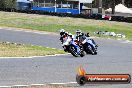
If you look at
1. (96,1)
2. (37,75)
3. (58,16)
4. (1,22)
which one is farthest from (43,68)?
(96,1)

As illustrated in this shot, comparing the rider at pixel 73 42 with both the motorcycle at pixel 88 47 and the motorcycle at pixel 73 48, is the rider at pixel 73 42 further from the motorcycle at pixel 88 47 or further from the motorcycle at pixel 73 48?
the motorcycle at pixel 88 47

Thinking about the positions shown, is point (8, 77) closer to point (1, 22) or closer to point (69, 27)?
point (69, 27)

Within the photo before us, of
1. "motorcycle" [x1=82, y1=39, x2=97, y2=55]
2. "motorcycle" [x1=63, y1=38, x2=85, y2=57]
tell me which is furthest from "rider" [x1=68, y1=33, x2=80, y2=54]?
"motorcycle" [x1=82, y1=39, x2=97, y2=55]

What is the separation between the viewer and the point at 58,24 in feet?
150

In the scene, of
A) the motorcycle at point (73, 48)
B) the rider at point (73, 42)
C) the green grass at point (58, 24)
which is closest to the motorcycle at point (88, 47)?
the motorcycle at point (73, 48)

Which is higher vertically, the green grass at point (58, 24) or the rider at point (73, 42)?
the rider at point (73, 42)

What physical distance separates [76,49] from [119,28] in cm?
2645

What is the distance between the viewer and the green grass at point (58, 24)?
4259cm

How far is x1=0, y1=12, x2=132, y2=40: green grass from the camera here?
42594 millimetres

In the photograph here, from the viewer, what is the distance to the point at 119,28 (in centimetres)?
4450

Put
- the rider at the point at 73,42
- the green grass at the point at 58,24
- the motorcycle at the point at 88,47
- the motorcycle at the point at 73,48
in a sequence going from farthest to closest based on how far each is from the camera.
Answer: the green grass at the point at 58,24
the motorcycle at the point at 88,47
the motorcycle at the point at 73,48
the rider at the point at 73,42

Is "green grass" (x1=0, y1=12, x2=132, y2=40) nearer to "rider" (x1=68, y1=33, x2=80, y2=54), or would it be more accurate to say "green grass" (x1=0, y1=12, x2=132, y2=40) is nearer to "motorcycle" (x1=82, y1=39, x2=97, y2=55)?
"motorcycle" (x1=82, y1=39, x2=97, y2=55)

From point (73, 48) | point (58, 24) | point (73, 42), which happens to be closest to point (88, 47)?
point (73, 48)

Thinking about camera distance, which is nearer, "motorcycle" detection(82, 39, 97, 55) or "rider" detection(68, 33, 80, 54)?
"rider" detection(68, 33, 80, 54)
